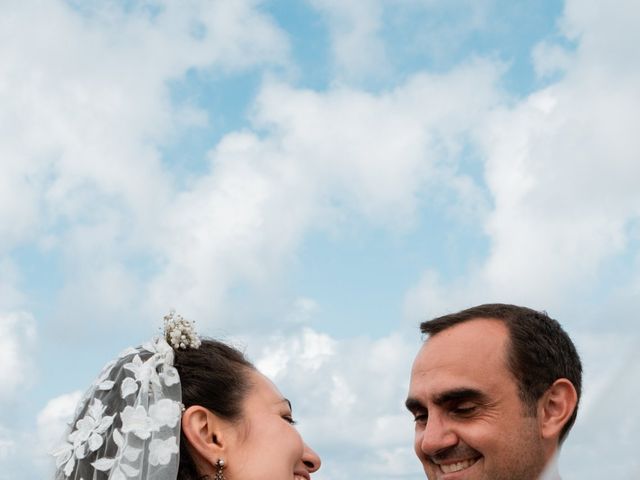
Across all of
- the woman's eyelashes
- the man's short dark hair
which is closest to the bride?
the woman's eyelashes

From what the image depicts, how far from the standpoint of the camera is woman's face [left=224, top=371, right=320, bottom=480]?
21.9ft

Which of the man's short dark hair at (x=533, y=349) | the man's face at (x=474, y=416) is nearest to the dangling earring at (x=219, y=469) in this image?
the man's face at (x=474, y=416)

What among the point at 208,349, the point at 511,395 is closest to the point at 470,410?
the point at 511,395

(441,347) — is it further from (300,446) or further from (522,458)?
(300,446)

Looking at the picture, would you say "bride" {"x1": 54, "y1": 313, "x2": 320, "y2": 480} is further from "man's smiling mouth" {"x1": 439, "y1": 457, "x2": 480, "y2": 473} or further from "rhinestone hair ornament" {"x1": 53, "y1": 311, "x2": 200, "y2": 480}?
"man's smiling mouth" {"x1": 439, "y1": 457, "x2": 480, "y2": 473}

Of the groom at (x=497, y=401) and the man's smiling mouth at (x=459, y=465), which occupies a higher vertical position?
the groom at (x=497, y=401)

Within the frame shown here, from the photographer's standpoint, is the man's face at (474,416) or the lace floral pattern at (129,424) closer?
the lace floral pattern at (129,424)

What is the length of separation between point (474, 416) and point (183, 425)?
264cm

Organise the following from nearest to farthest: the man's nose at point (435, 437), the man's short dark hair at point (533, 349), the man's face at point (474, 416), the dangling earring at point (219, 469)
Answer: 1. the dangling earring at point (219, 469)
2. the man's face at point (474, 416)
3. the man's nose at point (435, 437)
4. the man's short dark hair at point (533, 349)

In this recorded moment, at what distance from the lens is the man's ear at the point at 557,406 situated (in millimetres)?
7809

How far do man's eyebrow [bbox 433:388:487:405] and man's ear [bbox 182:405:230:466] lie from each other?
2106 mm

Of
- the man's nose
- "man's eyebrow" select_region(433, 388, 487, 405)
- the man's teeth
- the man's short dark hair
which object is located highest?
the man's short dark hair

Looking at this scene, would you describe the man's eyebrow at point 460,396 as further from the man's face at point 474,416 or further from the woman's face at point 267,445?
the woman's face at point 267,445

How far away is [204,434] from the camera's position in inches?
270
